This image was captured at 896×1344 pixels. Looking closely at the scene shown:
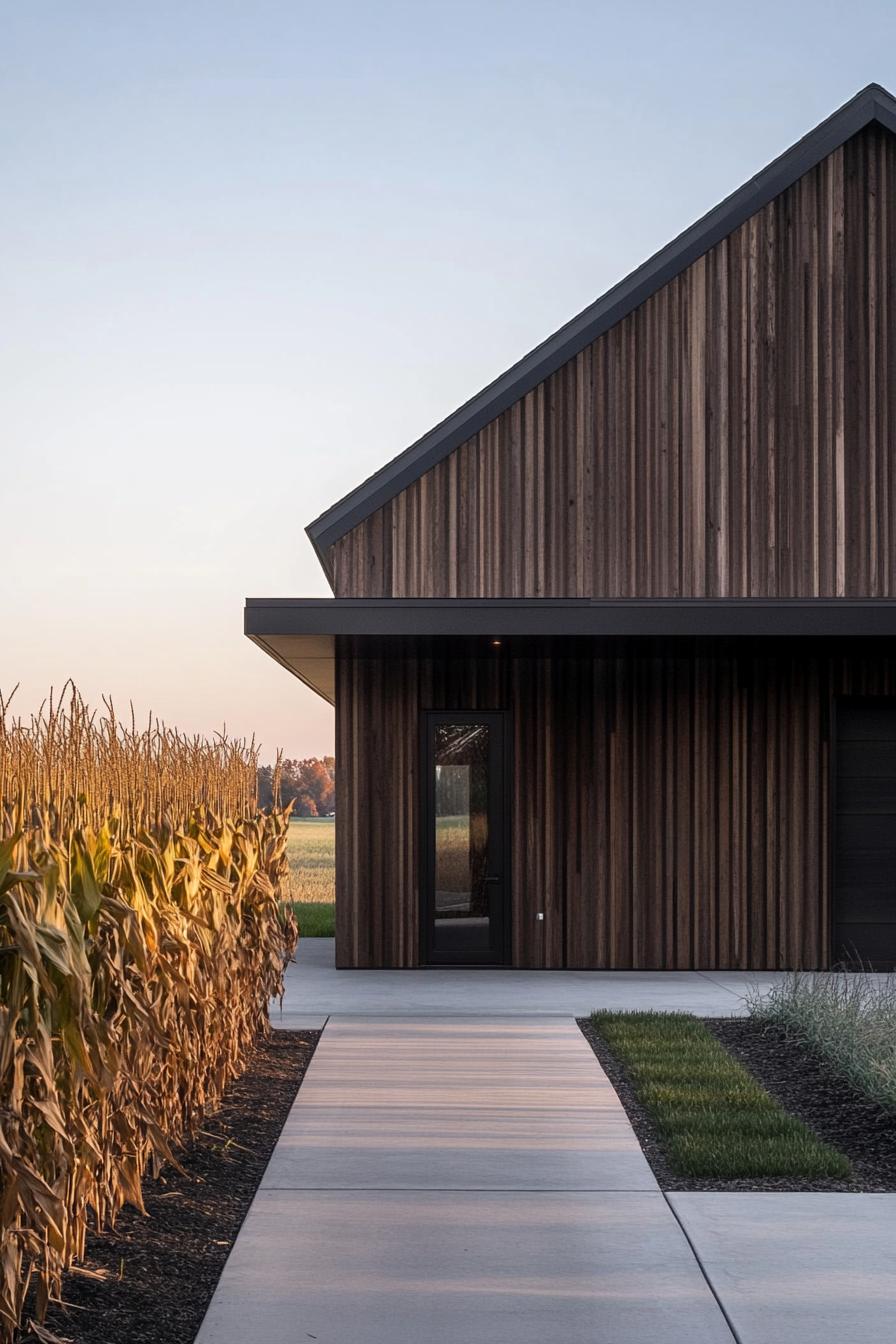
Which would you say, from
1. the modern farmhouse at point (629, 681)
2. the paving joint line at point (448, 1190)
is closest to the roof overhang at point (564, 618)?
the modern farmhouse at point (629, 681)

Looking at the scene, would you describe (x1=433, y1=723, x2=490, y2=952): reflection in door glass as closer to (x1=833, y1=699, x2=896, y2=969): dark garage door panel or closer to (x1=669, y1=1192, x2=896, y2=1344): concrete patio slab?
(x1=833, y1=699, x2=896, y2=969): dark garage door panel

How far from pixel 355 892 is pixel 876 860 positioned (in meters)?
4.97

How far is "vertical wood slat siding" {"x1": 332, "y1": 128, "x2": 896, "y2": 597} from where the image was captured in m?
12.9

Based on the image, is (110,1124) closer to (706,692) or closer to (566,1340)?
(566,1340)

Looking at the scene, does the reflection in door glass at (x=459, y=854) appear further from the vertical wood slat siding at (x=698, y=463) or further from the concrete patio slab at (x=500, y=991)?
the vertical wood slat siding at (x=698, y=463)

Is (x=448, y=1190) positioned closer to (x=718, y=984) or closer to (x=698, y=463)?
(x=718, y=984)

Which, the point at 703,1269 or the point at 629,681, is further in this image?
the point at 629,681

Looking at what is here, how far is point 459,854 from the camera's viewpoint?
12945 mm

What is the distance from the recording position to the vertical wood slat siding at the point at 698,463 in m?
12.9

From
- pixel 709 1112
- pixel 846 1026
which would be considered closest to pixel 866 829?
pixel 846 1026

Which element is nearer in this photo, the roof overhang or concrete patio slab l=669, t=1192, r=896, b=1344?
concrete patio slab l=669, t=1192, r=896, b=1344

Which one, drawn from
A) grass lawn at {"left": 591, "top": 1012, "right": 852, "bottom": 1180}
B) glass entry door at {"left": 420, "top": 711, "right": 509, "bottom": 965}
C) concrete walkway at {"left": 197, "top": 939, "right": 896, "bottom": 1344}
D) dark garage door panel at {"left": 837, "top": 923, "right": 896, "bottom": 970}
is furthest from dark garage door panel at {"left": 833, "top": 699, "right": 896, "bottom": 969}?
concrete walkway at {"left": 197, "top": 939, "right": 896, "bottom": 1344}

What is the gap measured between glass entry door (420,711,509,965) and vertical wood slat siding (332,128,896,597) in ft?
5.45

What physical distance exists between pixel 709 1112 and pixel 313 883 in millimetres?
20463
